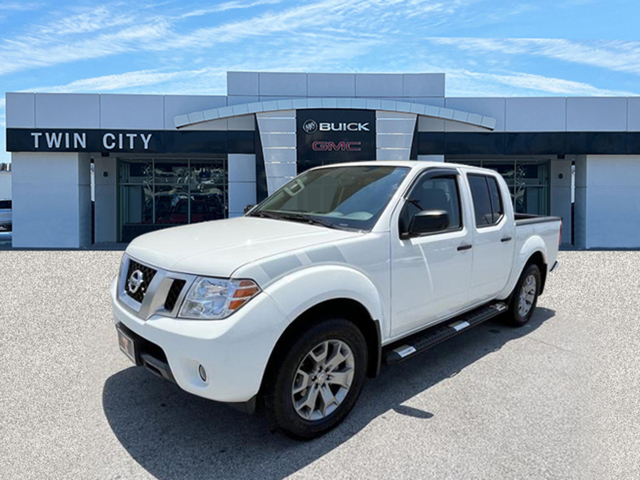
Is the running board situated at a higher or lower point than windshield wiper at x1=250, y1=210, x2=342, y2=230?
lower

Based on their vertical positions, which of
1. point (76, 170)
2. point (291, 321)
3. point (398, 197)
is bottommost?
point (291, 321)

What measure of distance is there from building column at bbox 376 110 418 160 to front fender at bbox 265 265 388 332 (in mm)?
12632

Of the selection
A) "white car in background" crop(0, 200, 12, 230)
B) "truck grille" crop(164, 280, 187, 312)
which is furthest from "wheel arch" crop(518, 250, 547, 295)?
"white car in background" crop(0, 200, 12, 230)

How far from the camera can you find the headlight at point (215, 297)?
2609 mm

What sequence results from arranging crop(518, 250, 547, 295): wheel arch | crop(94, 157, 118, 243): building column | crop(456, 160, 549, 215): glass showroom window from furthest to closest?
crop(456, 160, 549, 215): glass showroom window
crop(94, 157, 118, 243): building column
crop(518, 250, 547, 295): wheel arch

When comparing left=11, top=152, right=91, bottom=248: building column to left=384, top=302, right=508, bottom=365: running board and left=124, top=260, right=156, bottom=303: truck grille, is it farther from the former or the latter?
left=384, top=302, right=508, bottom=365: running board

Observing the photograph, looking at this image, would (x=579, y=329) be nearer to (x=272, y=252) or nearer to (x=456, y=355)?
(x=456, y=355)

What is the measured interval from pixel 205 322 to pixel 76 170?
1576 centimetres

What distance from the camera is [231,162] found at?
15.8 meters

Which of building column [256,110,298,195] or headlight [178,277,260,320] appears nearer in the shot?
headlight [178,277,260,320]

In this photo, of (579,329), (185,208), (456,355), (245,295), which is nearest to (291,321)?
(245,295)

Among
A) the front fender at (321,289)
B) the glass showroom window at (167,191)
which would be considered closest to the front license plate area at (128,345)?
the front fender at (321,289)

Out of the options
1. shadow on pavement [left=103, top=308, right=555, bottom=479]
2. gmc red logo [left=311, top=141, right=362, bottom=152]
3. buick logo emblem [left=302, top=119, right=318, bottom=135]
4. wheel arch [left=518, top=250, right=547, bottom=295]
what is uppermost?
buick logo emblem [left=302, top=119, right=318, bottom=135]

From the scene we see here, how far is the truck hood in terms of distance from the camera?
2717mm
